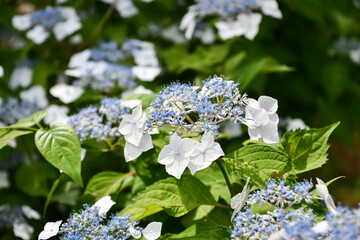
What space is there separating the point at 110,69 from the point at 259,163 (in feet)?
Answer: 4.03

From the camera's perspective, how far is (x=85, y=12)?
10.8ft

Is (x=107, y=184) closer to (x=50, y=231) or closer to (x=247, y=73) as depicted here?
(x=50, y=231)

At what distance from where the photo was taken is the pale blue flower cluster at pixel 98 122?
5.68 feet

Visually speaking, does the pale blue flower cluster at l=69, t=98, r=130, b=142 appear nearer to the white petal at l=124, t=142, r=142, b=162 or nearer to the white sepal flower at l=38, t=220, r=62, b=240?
the white petal at l=124, t=142, r=142, b=162

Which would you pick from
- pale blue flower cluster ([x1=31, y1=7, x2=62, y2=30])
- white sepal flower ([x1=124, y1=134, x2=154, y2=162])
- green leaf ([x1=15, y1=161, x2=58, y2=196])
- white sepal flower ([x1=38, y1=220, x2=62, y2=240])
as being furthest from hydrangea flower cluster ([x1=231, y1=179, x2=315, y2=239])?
pale blue flower cluster ([x1=31, y1=7, x2=62, y2=30])

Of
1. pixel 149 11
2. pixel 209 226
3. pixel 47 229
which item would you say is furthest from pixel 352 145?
pixel 47 229

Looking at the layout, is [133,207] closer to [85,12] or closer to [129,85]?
[129,85]

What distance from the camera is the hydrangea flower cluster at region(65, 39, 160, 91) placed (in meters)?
2.31

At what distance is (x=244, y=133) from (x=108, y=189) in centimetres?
114

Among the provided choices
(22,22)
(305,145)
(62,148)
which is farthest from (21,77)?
(305,145)

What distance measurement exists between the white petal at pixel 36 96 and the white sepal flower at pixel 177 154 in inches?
56.8

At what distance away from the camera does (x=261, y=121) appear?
138cm

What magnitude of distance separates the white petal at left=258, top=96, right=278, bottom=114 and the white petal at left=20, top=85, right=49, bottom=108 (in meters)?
1.59

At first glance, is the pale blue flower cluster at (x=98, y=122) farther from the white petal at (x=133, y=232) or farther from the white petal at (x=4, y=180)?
the white petal at (x=4, y=180)
